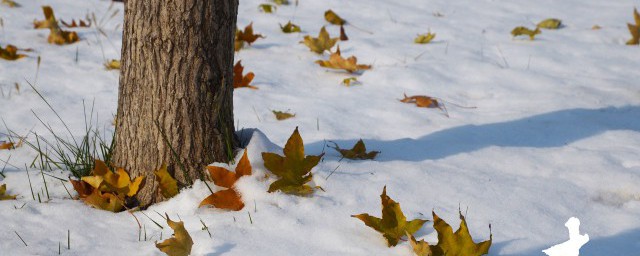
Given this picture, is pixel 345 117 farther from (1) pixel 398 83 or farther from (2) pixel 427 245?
(2) pixel 427 245

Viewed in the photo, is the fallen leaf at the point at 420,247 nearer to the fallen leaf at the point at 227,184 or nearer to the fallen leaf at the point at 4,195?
the fallen leaf at the point at 227,184

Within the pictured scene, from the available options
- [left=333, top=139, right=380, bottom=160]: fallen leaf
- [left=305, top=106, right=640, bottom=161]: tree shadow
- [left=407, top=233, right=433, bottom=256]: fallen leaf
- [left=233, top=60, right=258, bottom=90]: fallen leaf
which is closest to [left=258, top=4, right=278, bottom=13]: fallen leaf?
[left=233, top=60, right=258, bottom=90]: fallen leaf

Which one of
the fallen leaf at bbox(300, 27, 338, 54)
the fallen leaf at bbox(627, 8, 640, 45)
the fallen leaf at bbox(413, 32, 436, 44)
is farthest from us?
the fallen leaf at bbox(627, 8, 640, 45)

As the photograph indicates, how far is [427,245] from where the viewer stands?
1538 mm

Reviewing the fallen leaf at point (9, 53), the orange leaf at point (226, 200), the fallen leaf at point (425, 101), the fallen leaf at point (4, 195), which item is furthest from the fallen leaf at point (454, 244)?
the fallen leaf at point (9, 53)

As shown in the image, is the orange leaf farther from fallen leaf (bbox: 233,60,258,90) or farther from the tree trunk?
fallen leaf (bbox: 233,60,258,90)

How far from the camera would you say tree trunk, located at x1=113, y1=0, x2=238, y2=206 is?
6.02 feet

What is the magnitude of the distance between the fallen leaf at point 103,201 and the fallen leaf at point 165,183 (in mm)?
121

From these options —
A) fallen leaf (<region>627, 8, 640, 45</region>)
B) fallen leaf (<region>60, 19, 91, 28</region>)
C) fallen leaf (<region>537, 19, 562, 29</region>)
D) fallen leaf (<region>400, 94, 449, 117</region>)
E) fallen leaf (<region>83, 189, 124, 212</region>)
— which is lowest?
fallen leaf (<region>60, 19, 91, 28</region>)

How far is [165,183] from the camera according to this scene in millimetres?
1865

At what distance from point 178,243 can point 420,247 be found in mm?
556

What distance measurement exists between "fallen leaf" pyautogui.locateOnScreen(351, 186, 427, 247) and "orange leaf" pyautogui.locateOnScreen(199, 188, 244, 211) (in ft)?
1.18

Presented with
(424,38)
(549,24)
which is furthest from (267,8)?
(549,24)

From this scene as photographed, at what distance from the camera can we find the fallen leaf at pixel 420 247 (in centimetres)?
154
